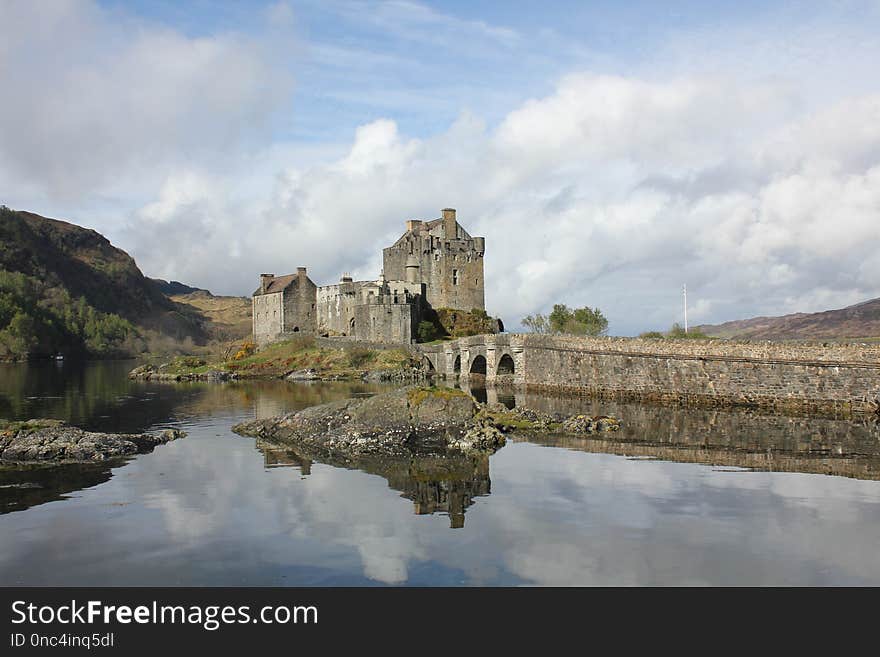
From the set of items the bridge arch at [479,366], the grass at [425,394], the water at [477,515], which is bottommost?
the water at [477,515]

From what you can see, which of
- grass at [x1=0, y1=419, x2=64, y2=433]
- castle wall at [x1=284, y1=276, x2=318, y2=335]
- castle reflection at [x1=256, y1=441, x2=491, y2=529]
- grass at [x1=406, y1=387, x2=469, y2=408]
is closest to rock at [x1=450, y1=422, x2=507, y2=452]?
castle reflection at [x1=256, y1=441, x2=491, y2=529]

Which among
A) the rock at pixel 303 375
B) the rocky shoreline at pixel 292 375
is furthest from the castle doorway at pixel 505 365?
the rock at pixel 303 375

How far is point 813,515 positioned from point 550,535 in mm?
6049

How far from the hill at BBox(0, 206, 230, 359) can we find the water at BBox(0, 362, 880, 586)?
107449 millimetres

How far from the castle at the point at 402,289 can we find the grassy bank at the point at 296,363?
338cm

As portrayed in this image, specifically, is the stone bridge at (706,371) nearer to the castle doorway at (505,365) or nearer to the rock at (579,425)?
the castle doorway at (505,365)

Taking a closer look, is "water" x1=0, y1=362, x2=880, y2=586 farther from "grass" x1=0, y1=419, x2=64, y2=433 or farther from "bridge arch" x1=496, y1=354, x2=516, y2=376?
"bridge arch" x1=496, y1=354, x2=516, y2=376

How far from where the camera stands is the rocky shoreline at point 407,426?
27062 mm

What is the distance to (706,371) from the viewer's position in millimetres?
38750

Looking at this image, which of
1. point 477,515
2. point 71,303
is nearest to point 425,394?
point 477,515

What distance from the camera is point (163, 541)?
617 inches
